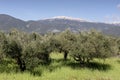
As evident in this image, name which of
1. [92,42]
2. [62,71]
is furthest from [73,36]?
[62,71]

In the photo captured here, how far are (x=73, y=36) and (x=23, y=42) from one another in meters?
12.0

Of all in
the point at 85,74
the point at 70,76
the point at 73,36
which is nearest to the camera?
the point at 70,76

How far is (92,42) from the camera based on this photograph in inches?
1367

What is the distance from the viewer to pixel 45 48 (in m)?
36.1

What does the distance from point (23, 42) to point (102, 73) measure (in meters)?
11.2

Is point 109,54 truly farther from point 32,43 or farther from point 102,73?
point 32,43

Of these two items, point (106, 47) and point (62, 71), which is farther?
point (106, 47)

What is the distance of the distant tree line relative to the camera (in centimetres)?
2842

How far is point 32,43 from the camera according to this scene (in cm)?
2953

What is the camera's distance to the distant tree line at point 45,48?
28422 mm

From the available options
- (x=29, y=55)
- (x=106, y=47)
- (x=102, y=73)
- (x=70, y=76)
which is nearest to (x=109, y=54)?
(x=106, y=47)

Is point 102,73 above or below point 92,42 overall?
below

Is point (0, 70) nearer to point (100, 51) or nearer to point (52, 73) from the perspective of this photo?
point (52, 73)

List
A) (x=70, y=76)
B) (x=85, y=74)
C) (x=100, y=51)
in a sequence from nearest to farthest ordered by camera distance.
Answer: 1. (x=70, y=76)
2. (x=85, y=74)
3. (x=100, y=51)
